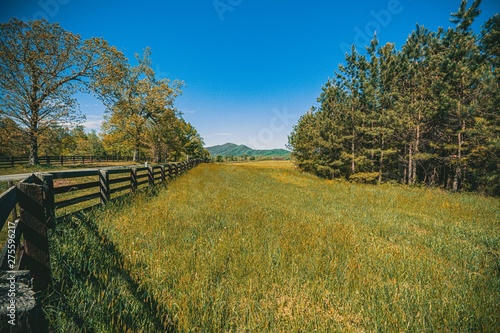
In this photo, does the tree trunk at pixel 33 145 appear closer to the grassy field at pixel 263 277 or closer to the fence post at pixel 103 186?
the fence post at pixel 103 186

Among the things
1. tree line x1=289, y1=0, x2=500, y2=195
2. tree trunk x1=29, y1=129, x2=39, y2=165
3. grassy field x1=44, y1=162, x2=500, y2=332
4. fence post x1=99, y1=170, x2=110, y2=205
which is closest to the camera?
grassy field x1=44, y1=162, x2=500, y2=332

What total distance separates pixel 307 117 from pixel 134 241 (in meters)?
37.3

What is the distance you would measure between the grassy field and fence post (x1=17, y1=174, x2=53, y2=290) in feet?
0.90

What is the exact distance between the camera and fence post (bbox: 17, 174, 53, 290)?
2.43m

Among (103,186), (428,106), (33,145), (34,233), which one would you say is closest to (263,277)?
(34,233)

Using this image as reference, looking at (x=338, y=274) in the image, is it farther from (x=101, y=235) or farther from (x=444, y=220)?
(x=444, y=220)

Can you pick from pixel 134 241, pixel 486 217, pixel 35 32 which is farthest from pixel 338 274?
pixel 35 32

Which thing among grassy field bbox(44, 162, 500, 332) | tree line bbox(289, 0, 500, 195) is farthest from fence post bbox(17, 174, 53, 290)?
tree line bbox(289, 0, 500, 195)

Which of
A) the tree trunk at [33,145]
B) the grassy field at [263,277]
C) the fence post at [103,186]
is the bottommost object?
the grassy field at [263,277]

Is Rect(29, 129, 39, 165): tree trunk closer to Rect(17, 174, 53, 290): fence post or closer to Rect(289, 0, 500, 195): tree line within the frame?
Rect(17, 174, 53, 290): fence post

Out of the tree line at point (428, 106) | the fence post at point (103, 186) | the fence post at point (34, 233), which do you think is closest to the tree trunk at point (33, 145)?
the fence post at point (103, 186)

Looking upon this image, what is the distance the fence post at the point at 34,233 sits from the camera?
7.98ft

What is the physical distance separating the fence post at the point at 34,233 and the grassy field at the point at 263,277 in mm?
275

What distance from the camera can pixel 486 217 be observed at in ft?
25.1
